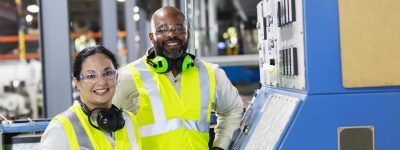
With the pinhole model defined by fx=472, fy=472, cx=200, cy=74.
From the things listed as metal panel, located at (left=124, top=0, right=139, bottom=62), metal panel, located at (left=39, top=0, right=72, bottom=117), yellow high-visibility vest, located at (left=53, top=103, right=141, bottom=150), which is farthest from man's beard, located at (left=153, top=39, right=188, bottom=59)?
metal panel, located at (left=124, top=0, right=139, bottom=62)

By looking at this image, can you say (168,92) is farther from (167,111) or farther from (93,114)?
(93,114)

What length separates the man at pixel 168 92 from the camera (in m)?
2.33

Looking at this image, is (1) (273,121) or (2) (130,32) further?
(2) (130,32)

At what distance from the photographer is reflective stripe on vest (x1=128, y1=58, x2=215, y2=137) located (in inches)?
92.0

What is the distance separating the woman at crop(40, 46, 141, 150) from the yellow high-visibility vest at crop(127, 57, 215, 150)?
0.32 m

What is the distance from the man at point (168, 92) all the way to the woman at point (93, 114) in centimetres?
33

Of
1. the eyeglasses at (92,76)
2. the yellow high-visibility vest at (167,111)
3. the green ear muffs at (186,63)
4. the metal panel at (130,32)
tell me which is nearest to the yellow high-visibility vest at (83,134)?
the eyeglasses at (92,76)

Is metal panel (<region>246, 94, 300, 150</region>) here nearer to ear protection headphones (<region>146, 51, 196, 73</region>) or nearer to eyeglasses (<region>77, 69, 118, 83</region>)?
ear protection headphones (<region>146, 51, 196, 73</region>)

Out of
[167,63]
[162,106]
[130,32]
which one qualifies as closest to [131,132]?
[162,106]

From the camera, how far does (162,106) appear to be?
2336 mm

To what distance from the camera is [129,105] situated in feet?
7.97

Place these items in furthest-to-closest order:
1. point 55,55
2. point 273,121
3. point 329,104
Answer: point 55,55 < point 273,121 < point 329,104

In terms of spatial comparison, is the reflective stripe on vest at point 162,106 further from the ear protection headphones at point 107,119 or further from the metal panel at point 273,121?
the ear protection headphones at point 107,119

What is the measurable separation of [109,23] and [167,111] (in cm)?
371
